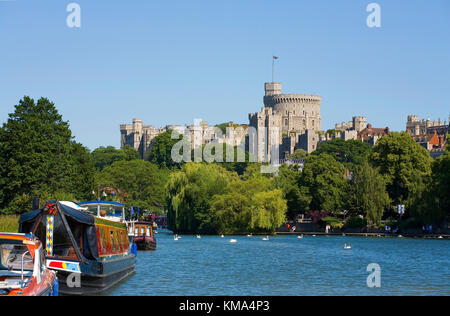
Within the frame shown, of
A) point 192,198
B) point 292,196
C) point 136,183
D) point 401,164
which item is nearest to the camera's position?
point 192,198

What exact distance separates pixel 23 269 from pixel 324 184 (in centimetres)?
8244

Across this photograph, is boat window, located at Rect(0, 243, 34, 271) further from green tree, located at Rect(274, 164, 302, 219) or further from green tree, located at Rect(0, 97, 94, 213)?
green tree, located at Rect(274, 164, 302, 219)

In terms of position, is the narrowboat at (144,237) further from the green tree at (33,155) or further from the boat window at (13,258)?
the boat window at (13,258)

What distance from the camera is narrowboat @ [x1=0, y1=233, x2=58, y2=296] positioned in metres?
19.5

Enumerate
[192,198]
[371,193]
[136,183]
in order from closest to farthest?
1. [192,198]
2. [371,193]
3. [136,183]

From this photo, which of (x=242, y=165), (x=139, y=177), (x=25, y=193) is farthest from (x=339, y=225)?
(x=242, y=165)

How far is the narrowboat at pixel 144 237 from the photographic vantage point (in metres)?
61.2

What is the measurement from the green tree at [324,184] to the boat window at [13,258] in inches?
3096

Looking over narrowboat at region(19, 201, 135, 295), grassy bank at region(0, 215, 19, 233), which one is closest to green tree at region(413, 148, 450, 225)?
grassy bank at region(0, 215, 19, 233)

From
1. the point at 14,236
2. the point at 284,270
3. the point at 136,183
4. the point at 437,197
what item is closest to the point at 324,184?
the point at 437,197

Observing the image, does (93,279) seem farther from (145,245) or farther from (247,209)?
(247,209)

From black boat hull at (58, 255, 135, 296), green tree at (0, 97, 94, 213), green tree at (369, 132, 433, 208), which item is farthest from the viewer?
green tree at (369, 132, 433, 208)

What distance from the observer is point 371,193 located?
90625mm

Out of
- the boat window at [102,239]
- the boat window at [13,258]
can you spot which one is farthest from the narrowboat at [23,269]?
the boat window at [102,239]
